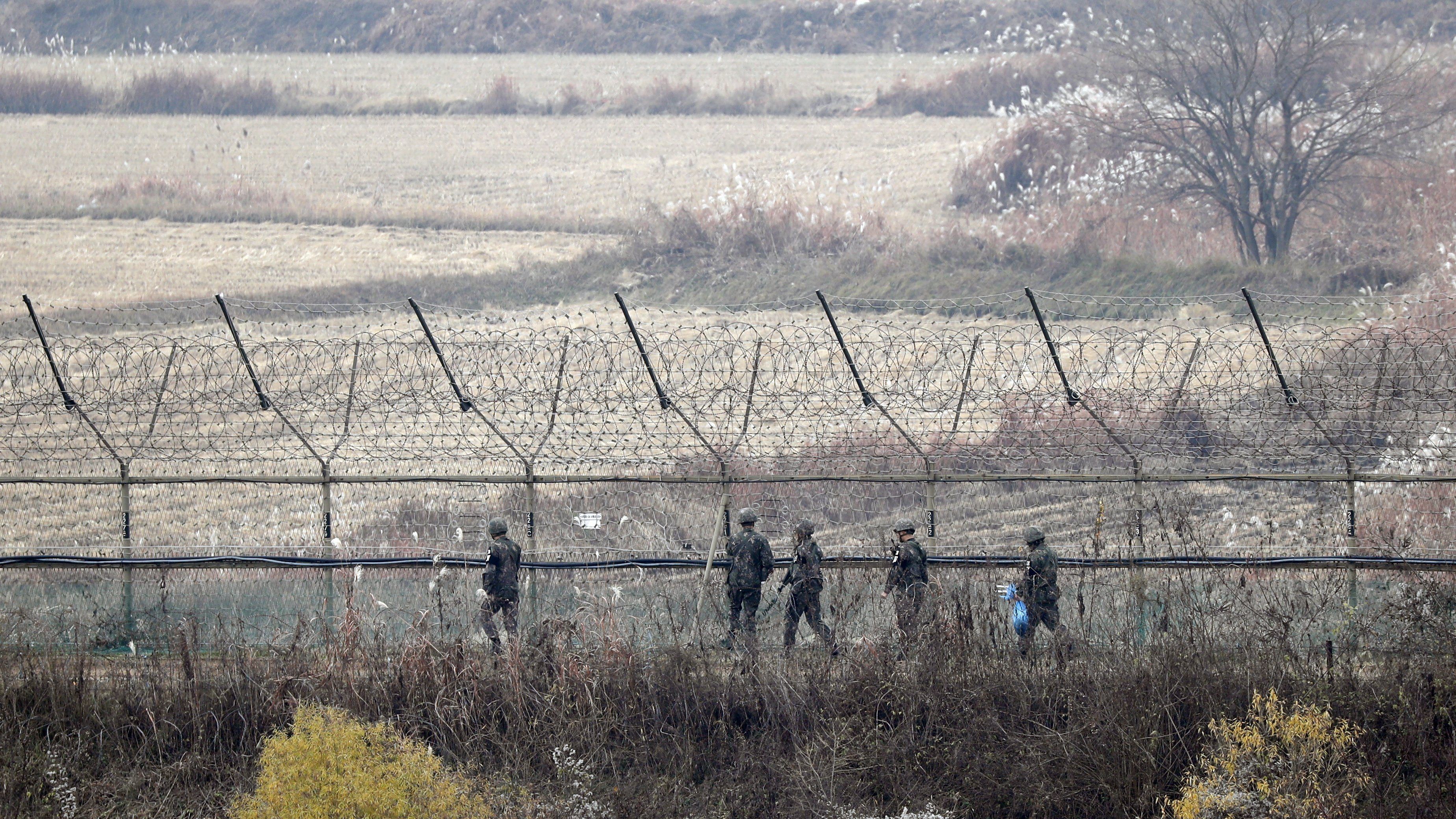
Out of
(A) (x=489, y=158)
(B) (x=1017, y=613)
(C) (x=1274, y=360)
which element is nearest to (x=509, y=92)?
(A) (x=489, y=158)

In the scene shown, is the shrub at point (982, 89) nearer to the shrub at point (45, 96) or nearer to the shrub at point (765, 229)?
the shrub at point (765, 229)

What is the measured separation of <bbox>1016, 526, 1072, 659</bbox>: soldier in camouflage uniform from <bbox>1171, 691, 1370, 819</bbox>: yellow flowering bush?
1.74 meters

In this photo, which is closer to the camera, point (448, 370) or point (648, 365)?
point (448, 370)

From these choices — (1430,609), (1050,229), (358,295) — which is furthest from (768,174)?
(1430,609)

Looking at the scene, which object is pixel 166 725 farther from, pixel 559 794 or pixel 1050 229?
A: pixel 1050 229

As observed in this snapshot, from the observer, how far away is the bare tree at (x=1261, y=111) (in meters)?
31.1

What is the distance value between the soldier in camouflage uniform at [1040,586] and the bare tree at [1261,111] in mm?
22111

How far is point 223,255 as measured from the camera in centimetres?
3372

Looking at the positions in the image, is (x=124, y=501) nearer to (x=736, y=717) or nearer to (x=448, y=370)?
(x=448, y=370)

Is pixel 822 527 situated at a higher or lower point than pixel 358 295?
lower

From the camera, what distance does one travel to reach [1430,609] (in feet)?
32.9

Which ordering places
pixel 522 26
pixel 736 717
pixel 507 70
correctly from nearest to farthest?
pixel 736 717 → pixel 507 70 → pixel 522 26

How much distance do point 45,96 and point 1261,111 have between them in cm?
4254

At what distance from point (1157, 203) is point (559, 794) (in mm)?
26885
